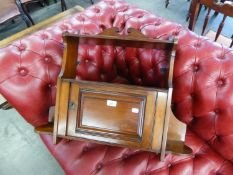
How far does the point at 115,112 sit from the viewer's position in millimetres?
860

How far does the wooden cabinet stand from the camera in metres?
0.82

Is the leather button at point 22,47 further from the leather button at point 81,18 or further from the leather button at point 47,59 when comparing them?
the leather button at point 81,18

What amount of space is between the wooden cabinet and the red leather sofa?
0.12 m

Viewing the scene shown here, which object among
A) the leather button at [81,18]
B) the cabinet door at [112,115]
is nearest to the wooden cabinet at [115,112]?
the cabinet door at [112,115]

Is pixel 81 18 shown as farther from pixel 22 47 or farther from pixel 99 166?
pixel 99 166

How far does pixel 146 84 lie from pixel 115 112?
314mm

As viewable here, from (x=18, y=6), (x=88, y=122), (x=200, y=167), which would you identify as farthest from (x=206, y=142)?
(x=18, y=6)

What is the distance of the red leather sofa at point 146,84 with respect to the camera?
0.92m

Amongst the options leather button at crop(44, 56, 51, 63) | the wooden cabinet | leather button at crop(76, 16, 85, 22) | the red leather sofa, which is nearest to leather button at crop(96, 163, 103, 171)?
the red leather sofa

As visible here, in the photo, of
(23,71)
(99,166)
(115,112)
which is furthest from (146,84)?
(23,71)

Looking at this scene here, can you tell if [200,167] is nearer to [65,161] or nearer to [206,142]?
[206,142]

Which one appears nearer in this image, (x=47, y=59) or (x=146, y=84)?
(x=47, y=59)

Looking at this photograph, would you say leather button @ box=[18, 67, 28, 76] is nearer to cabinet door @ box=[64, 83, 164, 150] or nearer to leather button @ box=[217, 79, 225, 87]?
cabinet door @ box=[64, 83, 164, 150]

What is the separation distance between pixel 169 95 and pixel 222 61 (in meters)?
0.29
